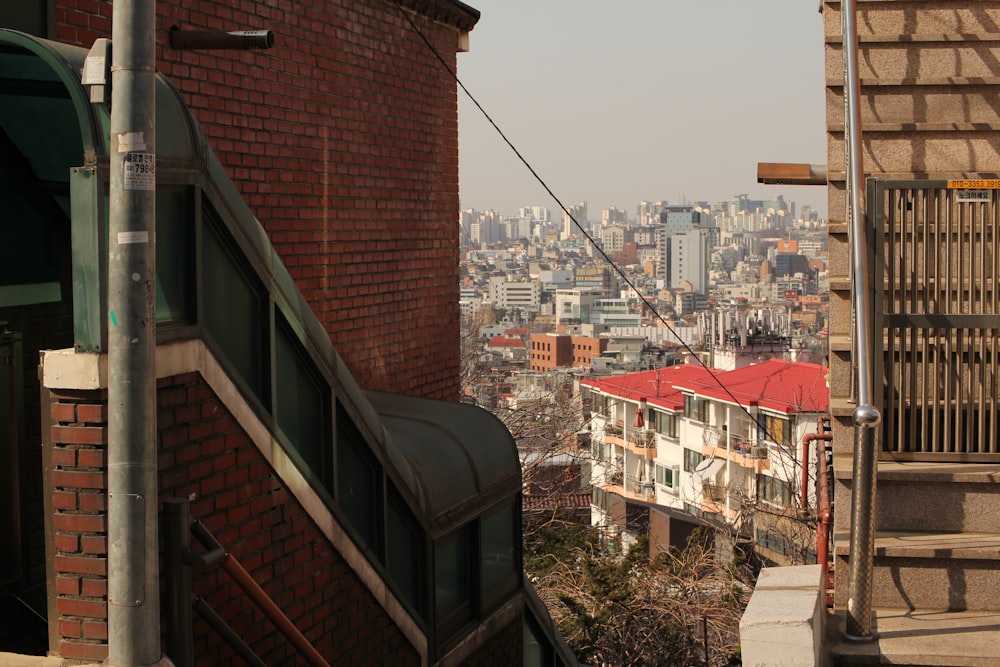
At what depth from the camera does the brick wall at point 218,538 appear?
13.6 ft

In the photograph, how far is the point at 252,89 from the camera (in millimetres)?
7629

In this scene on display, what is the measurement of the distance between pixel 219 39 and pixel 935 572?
4126mm

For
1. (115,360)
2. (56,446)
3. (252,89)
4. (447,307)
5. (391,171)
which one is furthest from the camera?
(447,307)

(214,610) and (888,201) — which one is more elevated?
(888,201)

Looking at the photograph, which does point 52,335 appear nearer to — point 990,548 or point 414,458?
point 414,458

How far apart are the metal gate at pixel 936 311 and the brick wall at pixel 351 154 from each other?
3.97 m

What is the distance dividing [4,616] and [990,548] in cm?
468

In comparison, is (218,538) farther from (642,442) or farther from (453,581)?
(642,442)

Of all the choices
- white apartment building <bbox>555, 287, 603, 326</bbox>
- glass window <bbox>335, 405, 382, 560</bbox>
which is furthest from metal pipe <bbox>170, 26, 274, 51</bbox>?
white apartment building <bbox>555, 287, 603, 326</bbox>

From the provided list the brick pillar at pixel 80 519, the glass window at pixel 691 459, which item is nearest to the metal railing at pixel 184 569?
the brick pillar at pixel 80 519

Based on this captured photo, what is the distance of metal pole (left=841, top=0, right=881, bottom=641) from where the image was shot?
4637 millimetres

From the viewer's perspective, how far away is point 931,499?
18.2ft

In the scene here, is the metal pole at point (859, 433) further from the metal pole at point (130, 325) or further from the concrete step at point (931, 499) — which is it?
the metal pole at point (130, 325)

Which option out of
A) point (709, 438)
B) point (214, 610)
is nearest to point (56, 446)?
point (214, 610)
